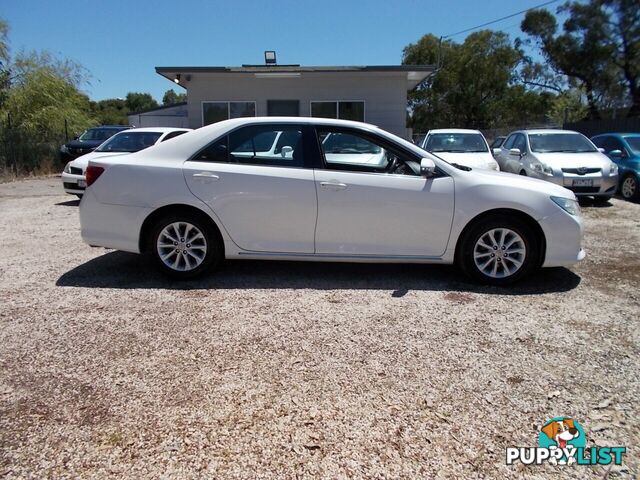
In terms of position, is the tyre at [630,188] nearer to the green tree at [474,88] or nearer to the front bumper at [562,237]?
the front bumper at [562,237]

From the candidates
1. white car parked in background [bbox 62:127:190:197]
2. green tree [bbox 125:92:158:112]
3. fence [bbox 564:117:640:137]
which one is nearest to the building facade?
white car parked in background [bbox 62:127:190:197]

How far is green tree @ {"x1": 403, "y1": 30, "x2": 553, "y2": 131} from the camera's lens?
39406 mm

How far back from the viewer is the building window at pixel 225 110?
1669cm

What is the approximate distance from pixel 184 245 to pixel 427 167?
251cm

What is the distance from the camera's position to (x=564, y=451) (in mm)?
2371

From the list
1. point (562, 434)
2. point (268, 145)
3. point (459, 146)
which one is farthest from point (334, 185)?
point (459, 146)

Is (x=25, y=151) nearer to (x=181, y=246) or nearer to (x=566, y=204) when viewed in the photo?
(x=181, y=246)

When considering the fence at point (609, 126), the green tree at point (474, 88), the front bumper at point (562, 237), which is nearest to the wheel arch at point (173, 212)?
the front bumper at point (562, 237)

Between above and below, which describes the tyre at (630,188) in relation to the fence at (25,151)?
below

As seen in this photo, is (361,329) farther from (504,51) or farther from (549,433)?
(504,51)

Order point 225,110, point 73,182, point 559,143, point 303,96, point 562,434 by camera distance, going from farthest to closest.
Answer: point 225,110, point 303,96, point 559,143, point 73,182, point 562,434

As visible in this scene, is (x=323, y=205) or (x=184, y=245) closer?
(x=323, y=205)

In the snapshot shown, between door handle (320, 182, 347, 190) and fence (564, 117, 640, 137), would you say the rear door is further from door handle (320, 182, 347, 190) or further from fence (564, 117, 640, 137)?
fence (564, 117, 640, 137)

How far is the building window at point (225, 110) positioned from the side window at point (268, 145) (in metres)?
12.5
